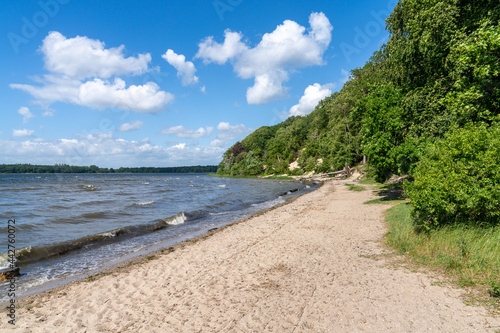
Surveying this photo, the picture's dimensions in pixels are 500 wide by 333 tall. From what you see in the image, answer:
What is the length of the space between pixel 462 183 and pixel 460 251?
1.87 meters

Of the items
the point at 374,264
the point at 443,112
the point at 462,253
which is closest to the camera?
the point at 462,253

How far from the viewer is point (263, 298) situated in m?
5.79

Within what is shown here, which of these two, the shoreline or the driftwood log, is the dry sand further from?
the driftwood log

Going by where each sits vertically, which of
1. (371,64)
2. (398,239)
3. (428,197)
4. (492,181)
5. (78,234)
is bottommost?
(78,234)

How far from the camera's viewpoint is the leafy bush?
6789 millimetres

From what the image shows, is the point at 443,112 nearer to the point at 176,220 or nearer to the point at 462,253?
the point at 462,253

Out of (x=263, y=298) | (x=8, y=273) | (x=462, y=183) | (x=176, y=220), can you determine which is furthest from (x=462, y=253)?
(x=176, y=220)

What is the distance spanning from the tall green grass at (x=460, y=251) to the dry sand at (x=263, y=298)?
2.54ft

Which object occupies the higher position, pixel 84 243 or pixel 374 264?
pixel 374 264

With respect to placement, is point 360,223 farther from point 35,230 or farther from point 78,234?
point 35,230

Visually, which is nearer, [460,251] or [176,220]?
[460,251]

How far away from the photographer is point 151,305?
19.1ft

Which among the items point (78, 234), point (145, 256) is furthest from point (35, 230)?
point (145, 256)

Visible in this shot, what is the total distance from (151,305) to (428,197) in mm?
8124
